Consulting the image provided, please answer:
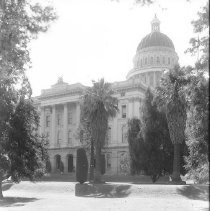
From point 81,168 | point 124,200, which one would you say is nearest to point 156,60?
point 81,168

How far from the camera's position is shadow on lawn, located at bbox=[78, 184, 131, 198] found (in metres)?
36.2

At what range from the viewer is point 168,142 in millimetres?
42750

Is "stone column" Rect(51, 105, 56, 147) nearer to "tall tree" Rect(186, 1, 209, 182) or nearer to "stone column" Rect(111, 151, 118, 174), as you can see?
"stone column" Rect(111, 151, 118, 174)

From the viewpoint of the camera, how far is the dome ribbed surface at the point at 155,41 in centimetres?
10031

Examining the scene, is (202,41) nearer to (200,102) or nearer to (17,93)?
(200,102)

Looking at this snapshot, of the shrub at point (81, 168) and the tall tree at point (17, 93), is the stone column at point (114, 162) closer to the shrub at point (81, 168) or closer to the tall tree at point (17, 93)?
the shrub at point (81, 168)

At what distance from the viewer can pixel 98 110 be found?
44219 mm

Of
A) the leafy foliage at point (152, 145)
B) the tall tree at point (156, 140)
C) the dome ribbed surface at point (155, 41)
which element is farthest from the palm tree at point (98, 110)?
the dome ribbed surface at point (155, 41)

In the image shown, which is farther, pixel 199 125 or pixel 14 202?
pixel 14 202

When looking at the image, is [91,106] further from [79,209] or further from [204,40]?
[204,40]

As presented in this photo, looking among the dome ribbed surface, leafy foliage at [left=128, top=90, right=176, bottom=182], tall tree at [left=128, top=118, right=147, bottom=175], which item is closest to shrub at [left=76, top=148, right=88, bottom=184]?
tall tree at [left=128, top=118, right=147, bottom=175]

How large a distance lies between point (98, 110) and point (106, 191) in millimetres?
9932

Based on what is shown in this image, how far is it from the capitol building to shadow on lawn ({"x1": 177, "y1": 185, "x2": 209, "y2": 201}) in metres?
30.6

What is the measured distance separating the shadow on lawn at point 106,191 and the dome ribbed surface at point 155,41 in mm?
66452
